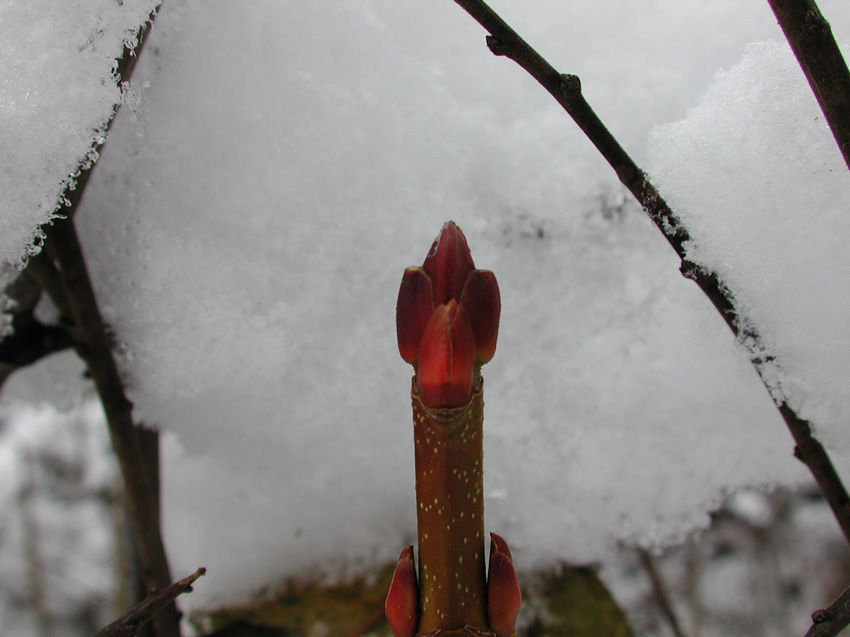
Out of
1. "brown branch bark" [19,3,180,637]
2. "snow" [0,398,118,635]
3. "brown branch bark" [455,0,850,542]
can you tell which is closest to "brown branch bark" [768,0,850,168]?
"brown branch bark" [455,0,850,542]

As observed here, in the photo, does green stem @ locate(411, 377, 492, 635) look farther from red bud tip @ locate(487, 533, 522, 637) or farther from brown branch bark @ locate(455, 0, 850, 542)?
brown branch bark @ locate(455, 0, 850, 542)

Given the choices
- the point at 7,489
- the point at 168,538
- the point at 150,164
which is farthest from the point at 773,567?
the point at 7,489

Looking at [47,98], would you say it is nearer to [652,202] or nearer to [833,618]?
[652,202]

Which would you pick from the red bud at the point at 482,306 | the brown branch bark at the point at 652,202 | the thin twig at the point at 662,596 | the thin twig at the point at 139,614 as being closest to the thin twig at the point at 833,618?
the brown branch bark at the point at 652,202

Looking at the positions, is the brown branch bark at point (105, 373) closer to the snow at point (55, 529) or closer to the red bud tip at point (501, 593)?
the red bud tip at point (501, 593)

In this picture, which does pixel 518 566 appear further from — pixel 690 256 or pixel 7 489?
pixel 7 489
